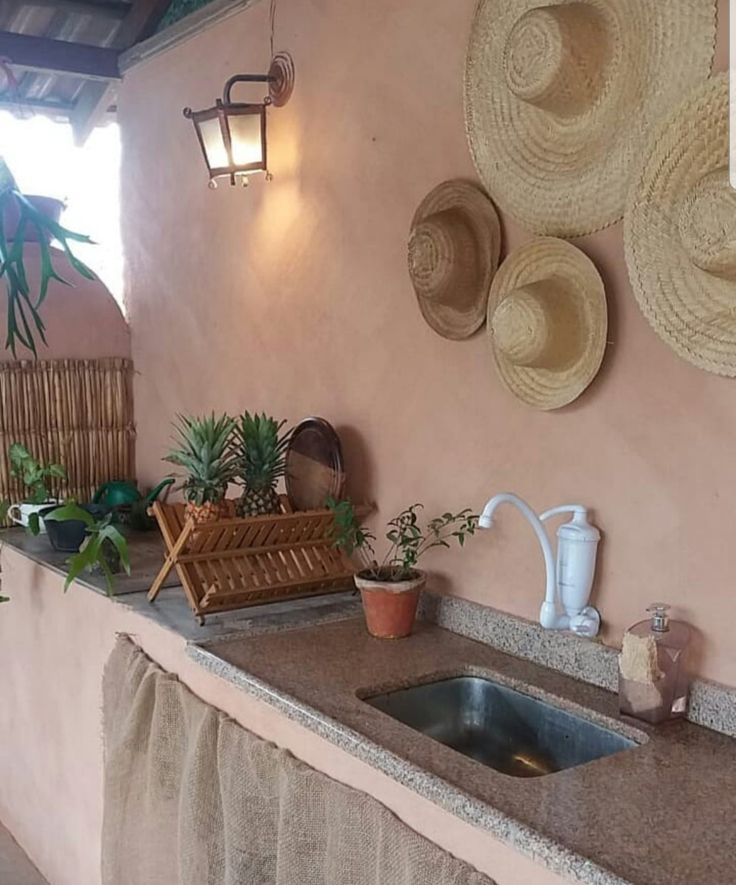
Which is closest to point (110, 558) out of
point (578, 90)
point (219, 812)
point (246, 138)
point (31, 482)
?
point (31, 482)

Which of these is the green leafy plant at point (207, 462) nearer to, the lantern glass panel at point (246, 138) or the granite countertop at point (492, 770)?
the granite countertop at point (492, 770)

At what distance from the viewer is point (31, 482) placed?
2.82m

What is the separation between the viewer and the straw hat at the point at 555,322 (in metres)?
1.54

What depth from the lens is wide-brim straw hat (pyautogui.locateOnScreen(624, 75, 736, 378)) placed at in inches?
49.4

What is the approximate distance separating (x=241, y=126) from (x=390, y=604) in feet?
4.08

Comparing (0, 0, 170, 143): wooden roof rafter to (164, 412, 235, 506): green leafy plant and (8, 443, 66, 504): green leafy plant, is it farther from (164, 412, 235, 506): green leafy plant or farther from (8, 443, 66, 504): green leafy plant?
(164, 412, 235, 506): green leafy plant

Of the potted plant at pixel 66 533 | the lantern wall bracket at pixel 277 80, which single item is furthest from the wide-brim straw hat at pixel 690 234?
the potted plant at pixel 66 533

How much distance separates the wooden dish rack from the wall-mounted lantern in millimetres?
880

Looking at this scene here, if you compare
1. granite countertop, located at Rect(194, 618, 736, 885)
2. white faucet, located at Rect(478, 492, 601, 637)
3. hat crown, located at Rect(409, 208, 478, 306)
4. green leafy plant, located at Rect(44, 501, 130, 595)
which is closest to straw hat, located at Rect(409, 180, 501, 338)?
hat crown, located at Rect(409, 208, 478, 306)

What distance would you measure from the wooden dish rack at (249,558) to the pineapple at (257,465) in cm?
5

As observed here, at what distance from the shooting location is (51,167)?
11.5ft

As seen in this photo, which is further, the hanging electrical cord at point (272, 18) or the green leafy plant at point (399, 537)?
the hanging electrical cord at point (272, 18)

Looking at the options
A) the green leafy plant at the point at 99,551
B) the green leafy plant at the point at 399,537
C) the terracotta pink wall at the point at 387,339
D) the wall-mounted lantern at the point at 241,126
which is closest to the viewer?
the terracotta pink wall at the point at 387,339

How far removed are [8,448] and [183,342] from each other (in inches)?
26.0
